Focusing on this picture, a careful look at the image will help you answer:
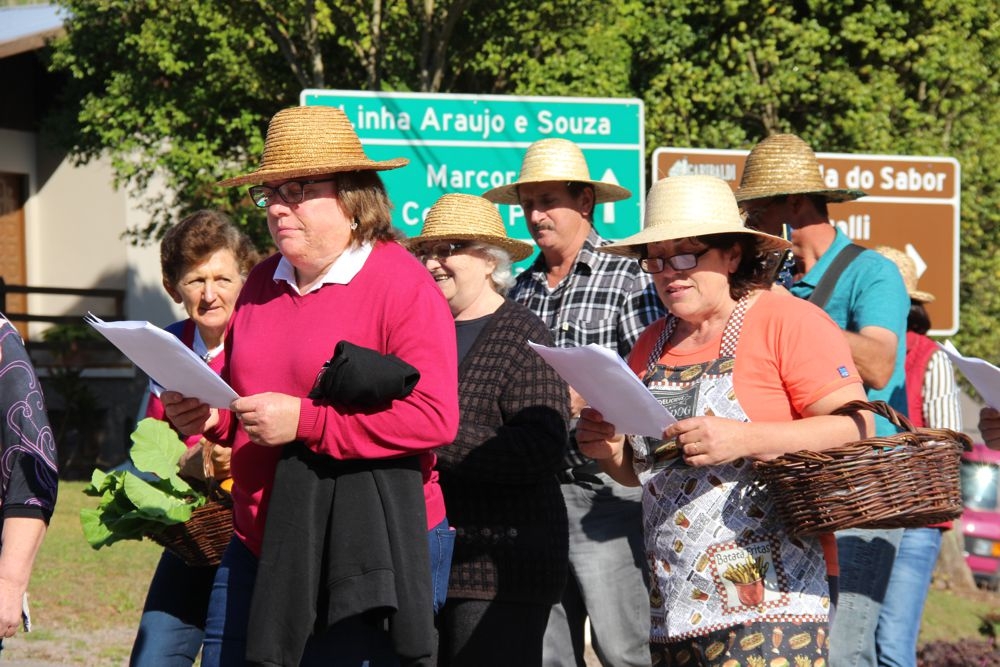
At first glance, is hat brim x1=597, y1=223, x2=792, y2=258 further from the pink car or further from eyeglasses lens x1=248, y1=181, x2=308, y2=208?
the pink car

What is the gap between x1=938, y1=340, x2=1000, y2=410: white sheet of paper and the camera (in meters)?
3.64

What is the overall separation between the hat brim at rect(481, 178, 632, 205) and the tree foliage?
9219 millimetres

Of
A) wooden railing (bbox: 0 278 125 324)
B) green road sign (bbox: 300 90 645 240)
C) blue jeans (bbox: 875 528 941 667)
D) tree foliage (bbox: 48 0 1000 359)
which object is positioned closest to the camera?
blue jeans (bbox: 875 528 941 667)

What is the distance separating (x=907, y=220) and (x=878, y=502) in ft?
23.0

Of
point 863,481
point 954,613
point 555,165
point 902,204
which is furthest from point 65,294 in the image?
point 863,481

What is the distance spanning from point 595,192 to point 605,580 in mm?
1670

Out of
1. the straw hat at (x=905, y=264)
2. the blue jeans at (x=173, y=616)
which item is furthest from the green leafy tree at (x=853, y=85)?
the blue jeans at (x=173, y=616)

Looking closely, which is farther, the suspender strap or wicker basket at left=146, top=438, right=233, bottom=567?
the suspender strap

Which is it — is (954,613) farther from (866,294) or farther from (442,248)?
(442,248)

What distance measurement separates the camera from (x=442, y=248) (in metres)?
4.80

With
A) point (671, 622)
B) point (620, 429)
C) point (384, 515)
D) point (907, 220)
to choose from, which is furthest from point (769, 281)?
point (907, 220)

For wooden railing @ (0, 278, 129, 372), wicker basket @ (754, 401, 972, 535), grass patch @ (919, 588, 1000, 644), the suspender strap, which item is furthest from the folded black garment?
wooden railing @ (0, 278, 129, 372)

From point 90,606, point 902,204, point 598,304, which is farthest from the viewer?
point 902,204

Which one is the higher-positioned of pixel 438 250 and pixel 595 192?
pixel 595 192
